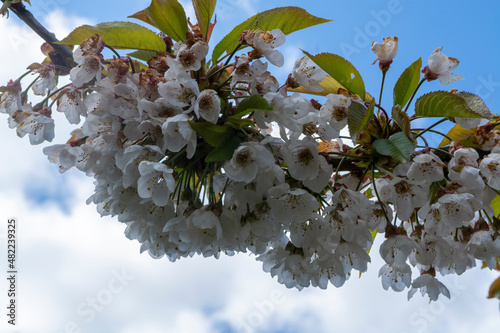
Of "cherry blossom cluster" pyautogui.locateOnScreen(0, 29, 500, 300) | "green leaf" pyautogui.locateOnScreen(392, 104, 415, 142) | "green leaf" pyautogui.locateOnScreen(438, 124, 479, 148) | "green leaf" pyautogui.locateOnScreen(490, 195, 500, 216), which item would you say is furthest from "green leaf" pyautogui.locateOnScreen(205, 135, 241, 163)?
"green leaf" pyautogui.locateOnScreen(490, 195, 500, 216)

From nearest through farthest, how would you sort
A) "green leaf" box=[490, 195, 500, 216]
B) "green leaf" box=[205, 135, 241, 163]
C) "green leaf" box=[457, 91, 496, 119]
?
"green leaf" box=[205, 135, 241, 163] → "green leaf" box=[457, 91, 496, 119] → "green leaf" box=[490, 195, 500, 216]

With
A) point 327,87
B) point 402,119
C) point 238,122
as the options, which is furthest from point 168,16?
point 402,119

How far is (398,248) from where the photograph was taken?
1.39m

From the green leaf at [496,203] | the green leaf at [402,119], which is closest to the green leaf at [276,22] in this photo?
the green leaf at [402,119]

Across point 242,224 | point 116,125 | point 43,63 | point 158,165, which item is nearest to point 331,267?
point 242,224

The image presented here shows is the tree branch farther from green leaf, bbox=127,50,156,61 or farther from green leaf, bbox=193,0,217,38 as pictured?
green leaf, bbox=193,0,217,38

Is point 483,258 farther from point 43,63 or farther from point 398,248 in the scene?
point 43,63

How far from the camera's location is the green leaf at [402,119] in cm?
120

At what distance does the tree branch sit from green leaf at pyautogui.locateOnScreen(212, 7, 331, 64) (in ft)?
1.81

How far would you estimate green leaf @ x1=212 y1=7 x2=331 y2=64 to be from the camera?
1.43 m

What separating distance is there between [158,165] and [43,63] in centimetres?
74

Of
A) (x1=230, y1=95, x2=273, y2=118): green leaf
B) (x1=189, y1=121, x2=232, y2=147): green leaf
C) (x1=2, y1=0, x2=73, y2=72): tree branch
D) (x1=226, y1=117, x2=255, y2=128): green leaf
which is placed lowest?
(x1=189, y1=121, x2=232, y2=147): green leaf

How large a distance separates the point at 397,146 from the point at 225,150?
1.52 feet

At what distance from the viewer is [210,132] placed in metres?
1.15
